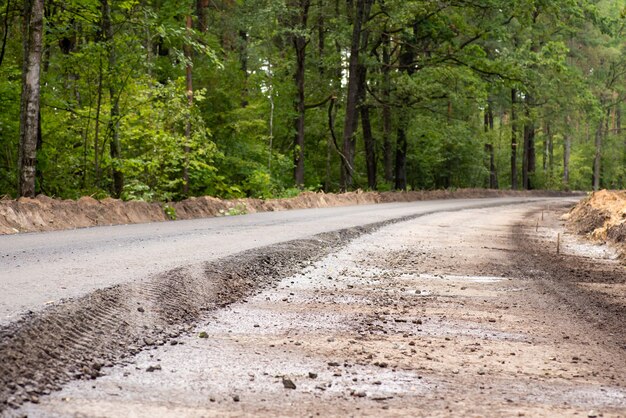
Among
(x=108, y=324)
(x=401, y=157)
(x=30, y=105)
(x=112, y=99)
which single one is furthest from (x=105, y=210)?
(x=401, y=157)

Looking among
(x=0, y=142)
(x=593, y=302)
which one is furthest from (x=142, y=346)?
(x=0, y=142)

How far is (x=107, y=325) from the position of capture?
193 inches

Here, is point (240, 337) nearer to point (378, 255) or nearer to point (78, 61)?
point (378, 255)

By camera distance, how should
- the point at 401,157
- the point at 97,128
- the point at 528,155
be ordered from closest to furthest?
the point at 97,128 → the point at 401,157 → the point at 528,155

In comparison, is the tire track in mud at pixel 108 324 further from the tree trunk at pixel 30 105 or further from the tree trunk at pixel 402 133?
the tree trunk at pixel 402 133

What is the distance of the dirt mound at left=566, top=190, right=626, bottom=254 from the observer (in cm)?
1300

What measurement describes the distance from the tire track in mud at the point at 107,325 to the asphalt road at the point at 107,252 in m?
0.23

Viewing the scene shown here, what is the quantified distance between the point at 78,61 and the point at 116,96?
1.18 metres

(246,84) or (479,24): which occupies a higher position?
(479,24)

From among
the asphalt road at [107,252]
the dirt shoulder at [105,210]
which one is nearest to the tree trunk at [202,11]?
A: the dirt shoulder at [105,210]

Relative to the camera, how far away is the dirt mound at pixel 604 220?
42.7 feet

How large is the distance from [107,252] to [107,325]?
3.87 metres

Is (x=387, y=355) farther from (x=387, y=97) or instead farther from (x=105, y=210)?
(x=387, y=97)

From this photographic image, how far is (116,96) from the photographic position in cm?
1602
